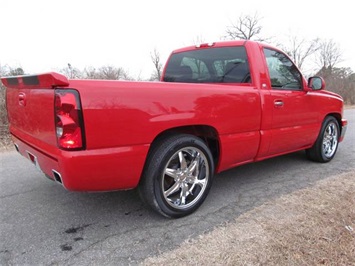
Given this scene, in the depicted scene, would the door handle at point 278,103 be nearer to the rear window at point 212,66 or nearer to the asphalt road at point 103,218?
the rear window at point 212,66

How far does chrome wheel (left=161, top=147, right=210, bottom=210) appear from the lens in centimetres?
270

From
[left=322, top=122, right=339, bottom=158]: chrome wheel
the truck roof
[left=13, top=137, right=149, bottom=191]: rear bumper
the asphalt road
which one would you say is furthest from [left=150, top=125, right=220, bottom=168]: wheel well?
[left=322, top=122, right=339, bottom=158]: chrome wheel

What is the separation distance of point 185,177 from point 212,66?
1633 mm

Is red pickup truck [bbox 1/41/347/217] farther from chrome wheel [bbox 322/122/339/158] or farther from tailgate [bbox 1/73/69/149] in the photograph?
chrome wheel [bbox 322/122/339/158]

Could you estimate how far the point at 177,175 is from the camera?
2.74 m

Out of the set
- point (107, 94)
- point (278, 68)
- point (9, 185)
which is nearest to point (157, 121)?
point (107, 94)

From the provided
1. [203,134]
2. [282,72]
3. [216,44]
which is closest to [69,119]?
[203,134]

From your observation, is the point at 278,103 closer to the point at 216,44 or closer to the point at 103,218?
the point at 216,44

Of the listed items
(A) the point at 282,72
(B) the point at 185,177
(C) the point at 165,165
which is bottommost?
(B) the point at 185,177

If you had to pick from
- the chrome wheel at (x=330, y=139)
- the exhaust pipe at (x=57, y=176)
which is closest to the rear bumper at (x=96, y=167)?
the exhaust pipe at (x=57, y=176)

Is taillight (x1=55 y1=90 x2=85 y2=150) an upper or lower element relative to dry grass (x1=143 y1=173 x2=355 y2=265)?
upper

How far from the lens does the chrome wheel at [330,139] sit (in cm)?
458

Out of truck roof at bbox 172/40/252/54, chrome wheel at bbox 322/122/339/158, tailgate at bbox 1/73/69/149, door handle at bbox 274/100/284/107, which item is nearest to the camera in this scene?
tailgate at bbox 1/73/69/149

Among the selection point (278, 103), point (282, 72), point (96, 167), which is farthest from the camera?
point (282, 72)
